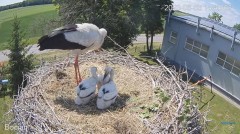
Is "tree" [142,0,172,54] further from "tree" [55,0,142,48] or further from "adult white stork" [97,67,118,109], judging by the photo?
"adult white stork" [97,67,118,109]

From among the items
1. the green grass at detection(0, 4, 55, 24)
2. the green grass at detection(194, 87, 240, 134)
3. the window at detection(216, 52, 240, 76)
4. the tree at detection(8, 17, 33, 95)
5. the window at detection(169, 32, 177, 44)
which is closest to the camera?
the green grass at detection(194, 87, 240, 134)

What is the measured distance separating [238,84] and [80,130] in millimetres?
12394

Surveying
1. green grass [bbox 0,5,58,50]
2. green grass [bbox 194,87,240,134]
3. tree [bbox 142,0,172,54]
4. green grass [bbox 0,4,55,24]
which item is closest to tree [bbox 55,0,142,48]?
tree [bbox 142,0,172,54]

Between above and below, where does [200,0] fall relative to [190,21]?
below

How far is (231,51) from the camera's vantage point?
17.1 meters

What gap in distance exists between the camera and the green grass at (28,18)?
41594mm

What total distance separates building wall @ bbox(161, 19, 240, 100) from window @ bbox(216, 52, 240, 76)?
0.17 meters

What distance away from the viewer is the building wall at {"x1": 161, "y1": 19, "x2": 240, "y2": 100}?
17469 millimetres

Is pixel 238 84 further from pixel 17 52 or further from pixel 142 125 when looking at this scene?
pixel 142 125

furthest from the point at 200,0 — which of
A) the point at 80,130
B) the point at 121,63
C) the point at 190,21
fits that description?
the point at 80,130

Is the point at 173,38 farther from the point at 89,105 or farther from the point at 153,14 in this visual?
the point at 89,105

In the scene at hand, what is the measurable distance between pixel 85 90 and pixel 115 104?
2.48 ft

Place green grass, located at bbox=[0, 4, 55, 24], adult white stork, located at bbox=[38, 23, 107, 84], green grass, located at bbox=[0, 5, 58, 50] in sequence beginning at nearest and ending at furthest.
Result: adult white stork, located at bbox=[38, 23, 107, 84], green grass, located at bbox=[0, 5, 58, 50], green grass, located at bbox=[0, 4, 55, 24]

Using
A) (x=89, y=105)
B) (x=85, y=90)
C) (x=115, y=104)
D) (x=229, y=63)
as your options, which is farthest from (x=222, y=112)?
(x=85, y=90)
